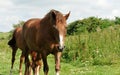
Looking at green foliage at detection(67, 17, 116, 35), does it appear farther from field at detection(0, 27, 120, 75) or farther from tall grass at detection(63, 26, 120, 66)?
tall grass at detection(63, 26, 120, 66)

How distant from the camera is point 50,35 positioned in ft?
30.2

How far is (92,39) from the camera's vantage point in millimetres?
20047

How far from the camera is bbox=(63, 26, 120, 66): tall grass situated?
1745 centimetres

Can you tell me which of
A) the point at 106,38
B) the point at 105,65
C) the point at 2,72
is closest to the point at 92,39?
the point at 106,38

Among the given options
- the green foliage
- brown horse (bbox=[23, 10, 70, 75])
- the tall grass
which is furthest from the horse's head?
the green foliage

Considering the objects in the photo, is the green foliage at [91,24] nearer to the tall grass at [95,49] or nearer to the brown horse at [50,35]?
the tall grass at [95,49]

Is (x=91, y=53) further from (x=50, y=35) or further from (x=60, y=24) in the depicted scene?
(x=60, y=24)

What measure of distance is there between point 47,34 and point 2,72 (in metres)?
6.08

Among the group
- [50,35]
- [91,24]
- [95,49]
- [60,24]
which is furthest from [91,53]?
[91,24]

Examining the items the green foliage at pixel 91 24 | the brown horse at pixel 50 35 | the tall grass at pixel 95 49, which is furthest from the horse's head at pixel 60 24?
the green foliage at pixel 91 24

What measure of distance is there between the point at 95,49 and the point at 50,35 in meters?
10.0

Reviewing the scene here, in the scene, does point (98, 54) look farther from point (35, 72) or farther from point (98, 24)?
point (98, 24)

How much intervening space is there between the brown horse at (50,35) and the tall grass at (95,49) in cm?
727

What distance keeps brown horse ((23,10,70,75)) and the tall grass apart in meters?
7.27
